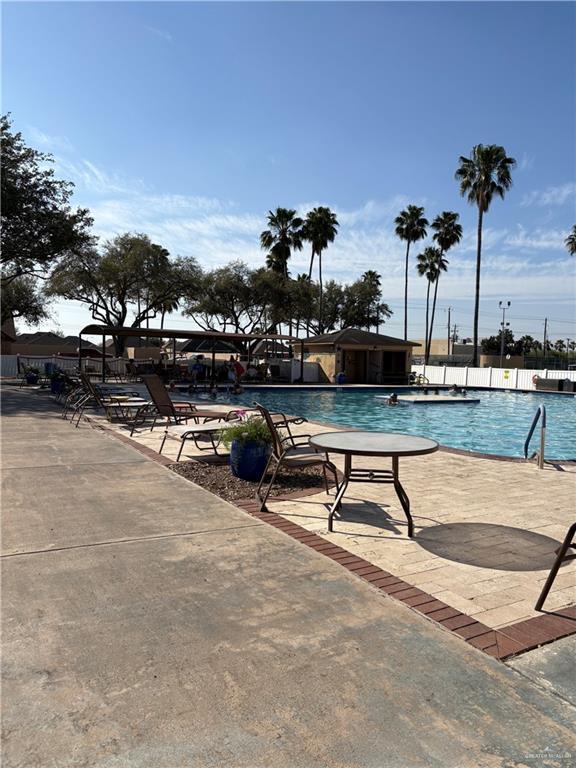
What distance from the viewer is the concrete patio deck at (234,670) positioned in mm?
2059

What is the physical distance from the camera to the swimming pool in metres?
14.2

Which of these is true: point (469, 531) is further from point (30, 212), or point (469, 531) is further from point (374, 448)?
point (30, 212)

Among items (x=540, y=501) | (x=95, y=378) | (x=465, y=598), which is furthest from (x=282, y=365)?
(x=465, y=598)

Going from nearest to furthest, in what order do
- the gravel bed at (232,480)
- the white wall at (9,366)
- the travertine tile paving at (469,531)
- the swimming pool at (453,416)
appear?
the travertine tile paving at (469,531) → the gravel bed at (232,480) → the swimming pool at (453,416) → the white wall at (9,366)

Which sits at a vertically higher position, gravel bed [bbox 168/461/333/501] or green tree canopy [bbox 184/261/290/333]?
green tree canopy [bbox 184/261/290/333]

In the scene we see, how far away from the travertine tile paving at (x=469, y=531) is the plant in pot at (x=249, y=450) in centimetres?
88

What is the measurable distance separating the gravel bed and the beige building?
25.8m

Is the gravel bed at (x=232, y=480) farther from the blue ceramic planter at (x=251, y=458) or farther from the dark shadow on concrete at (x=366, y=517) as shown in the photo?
the dark shadow on concrete at (x=366, y=517)

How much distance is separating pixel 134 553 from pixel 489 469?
5.13m

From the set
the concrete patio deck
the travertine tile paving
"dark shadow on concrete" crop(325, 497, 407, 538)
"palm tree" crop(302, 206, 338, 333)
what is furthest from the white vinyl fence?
the concrete patio deck

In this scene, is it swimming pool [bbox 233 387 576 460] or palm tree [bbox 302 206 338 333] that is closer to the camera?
swimming pool [bbox 233 387 576 460]

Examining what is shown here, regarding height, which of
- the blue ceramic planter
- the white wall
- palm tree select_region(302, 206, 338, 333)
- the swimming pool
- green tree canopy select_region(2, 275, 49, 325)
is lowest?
the swimming pool

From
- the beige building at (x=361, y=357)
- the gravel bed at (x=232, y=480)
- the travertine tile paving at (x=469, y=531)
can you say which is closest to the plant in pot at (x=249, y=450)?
the gravel bed at (x=232, y=480)

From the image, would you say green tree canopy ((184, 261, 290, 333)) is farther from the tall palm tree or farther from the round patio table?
the round patio table
